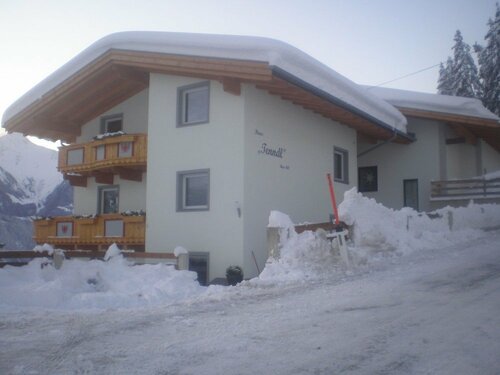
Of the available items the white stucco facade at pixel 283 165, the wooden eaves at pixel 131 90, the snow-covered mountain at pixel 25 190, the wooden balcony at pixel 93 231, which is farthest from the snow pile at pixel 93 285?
the snow-covered mountain at pixel 25 190

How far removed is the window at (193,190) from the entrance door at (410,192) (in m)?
11.9

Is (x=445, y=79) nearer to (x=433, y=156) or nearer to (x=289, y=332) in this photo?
(x=433, y=156)

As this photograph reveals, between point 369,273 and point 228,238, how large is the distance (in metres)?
4.84

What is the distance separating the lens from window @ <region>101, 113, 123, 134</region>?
20484 millimetres

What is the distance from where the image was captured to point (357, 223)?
12625mm

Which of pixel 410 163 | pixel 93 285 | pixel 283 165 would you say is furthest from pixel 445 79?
pixel 93 285

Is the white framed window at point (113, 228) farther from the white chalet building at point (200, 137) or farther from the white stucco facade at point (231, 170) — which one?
the white stucco facade at point (231, 170)

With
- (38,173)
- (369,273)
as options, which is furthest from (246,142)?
(38,173)

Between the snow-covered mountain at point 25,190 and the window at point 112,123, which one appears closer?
the window at point 112,123

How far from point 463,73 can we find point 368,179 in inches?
747

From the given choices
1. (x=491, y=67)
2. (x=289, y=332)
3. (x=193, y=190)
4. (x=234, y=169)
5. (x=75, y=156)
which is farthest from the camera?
(x=491, y=67)

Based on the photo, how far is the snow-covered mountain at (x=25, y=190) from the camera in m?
47.0

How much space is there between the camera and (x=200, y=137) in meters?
15.6

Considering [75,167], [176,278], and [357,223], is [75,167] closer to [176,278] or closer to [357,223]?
[176,278]
